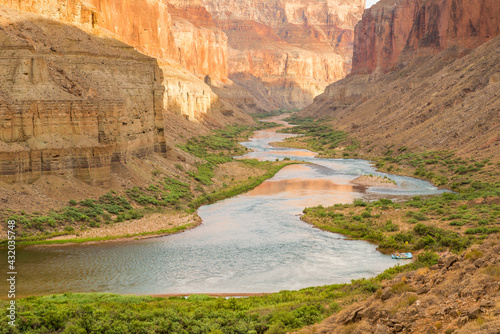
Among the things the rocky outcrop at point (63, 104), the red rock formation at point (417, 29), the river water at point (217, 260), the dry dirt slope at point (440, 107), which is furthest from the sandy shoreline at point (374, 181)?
the red rock formation at point (417, 29)

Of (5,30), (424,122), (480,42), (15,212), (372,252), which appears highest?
(480,42)

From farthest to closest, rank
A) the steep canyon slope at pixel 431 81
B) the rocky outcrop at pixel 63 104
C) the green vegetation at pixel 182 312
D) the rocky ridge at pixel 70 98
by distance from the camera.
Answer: the steep canyon slope at pixel 431 81 < the rocky ridge at pixel 70 98 < the rocky outcrop at pixel 63 104 < the green vegetation at pixel 182 312

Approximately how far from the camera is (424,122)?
78.0 m

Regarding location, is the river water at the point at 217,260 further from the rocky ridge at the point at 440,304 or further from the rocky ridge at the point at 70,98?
the rocky ridge at the point at 440,304

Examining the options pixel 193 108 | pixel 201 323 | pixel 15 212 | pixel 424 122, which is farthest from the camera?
pixel 193 108

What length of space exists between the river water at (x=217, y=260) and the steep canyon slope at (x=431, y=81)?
3001 cm

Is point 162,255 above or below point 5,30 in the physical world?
below

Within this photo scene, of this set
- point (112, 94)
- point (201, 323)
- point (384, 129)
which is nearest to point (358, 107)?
point (384, 129)

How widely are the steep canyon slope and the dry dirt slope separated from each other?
6.0 inches

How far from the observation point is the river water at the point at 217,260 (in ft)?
89.1

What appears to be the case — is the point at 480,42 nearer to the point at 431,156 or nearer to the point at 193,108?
the point at 431,156

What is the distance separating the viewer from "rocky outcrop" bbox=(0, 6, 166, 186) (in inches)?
1473

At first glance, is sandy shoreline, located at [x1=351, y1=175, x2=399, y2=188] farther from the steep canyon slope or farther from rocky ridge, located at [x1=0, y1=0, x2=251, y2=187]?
rocky ridge, located at [x1=0, y1=0, x2=251, y2=187]

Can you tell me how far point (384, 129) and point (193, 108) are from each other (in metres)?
42.3
